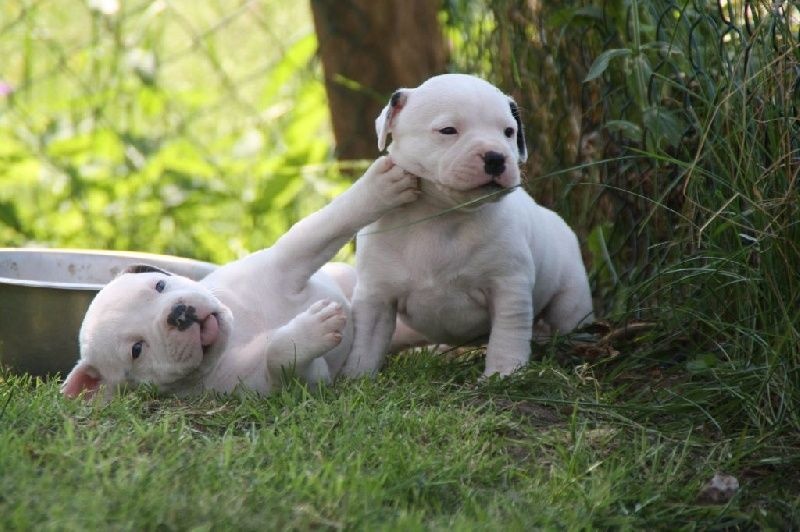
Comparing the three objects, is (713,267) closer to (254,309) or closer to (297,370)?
(297,370)

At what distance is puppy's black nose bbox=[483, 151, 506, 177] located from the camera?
3.06 meters

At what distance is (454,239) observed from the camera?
11.2ft

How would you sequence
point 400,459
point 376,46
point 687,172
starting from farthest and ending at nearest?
point 376,46 < point 687,172 < point 400,459

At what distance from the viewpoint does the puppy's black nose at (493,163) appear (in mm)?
3064

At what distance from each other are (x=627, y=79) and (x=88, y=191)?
10.6ft

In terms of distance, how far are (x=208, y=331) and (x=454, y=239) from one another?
0.77 metres

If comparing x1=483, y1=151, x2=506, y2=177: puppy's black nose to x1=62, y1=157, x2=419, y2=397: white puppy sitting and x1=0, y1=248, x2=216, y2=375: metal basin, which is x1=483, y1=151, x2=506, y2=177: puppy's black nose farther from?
x1=0, y1=248, x2=216, y2=375: metal basin

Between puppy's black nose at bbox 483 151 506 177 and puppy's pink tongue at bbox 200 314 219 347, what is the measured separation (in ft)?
2.73

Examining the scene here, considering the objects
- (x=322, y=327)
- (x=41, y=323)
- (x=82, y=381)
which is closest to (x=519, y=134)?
(x=322, y=327)

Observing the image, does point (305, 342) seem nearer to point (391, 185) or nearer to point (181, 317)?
point (181, 317)

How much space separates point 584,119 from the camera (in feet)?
13.7

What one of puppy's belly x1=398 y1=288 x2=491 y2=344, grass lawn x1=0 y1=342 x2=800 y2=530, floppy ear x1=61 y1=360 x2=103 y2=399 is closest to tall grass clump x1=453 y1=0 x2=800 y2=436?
grass lawn x1=0 y1=342 x2=800 y2=530

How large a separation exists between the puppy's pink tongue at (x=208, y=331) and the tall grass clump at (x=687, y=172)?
101cm

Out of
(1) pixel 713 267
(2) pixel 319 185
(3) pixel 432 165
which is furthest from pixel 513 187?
(2) pixel 319 185
